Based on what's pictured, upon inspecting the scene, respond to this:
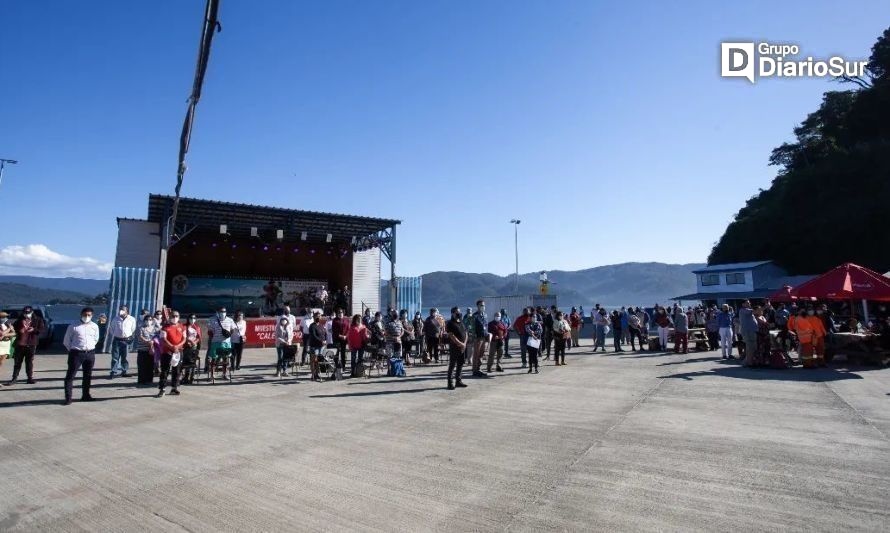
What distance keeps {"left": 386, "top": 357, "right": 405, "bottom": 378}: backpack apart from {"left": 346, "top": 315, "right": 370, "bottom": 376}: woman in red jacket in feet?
2.67

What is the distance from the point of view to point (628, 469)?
15.0 ft

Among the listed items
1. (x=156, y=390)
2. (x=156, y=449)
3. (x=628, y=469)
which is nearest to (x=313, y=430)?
(x=156, y=449)

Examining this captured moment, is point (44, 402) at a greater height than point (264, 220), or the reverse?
point (264, 220)

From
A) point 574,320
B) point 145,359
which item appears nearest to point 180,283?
point 145,359

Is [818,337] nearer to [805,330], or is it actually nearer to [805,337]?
[805,337]

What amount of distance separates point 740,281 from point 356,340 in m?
48.8

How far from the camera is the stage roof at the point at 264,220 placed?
2186 cm

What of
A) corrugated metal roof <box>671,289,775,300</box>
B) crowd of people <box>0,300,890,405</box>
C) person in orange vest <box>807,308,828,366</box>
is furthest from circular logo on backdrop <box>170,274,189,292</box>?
corrugated metal roof <box>671,289,775,300</box>

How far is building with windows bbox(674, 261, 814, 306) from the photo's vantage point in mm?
45625

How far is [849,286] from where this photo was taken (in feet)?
39.9

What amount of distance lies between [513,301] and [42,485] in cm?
2221

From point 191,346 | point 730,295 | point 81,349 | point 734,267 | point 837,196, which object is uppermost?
point 837,196

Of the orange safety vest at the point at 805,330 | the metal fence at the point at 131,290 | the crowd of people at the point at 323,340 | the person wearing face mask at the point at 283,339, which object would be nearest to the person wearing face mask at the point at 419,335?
the crowd of people at the point at 323,340

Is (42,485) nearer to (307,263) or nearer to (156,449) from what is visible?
(156,449)
